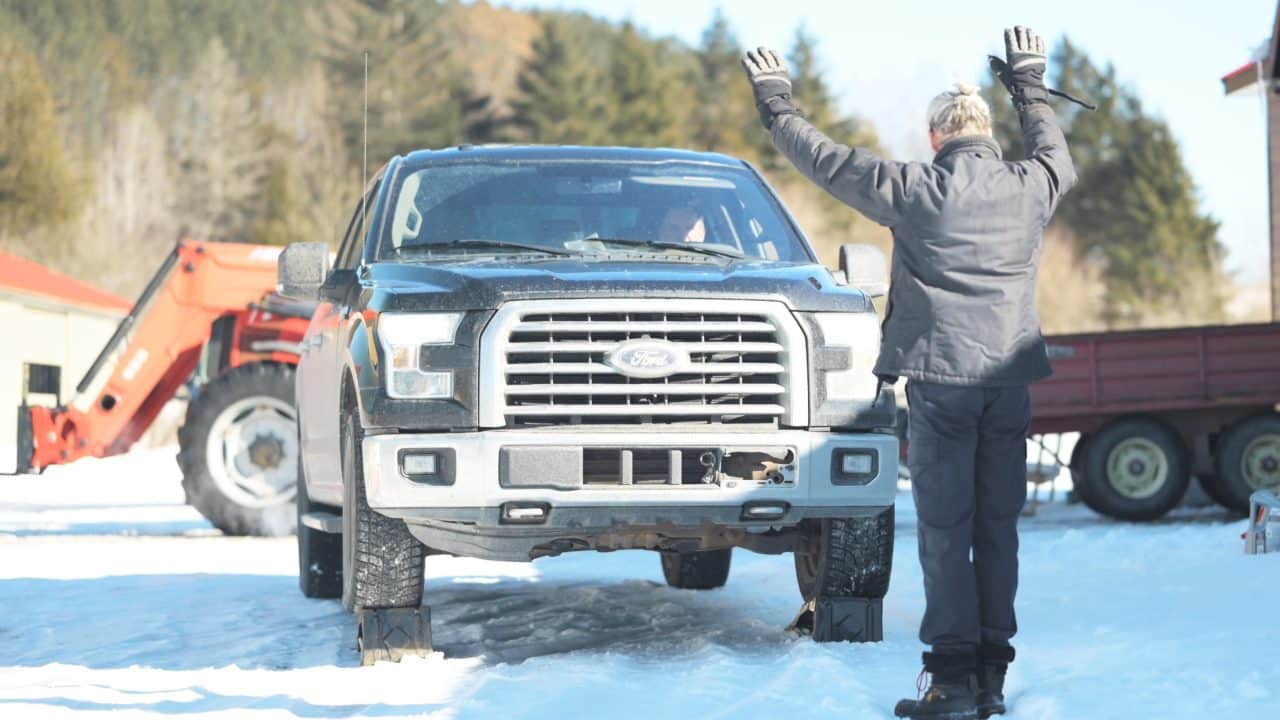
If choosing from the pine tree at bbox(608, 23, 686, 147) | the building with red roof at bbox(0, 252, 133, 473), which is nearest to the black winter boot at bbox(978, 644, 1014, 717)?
the building with red roof at bbox(0, 252, 133, 473)

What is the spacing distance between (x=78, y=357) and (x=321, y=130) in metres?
39.9

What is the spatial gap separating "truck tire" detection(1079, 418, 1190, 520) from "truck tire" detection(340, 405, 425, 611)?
1102 cm

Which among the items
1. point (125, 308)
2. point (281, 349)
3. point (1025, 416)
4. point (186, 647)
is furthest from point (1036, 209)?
point (125, 308)

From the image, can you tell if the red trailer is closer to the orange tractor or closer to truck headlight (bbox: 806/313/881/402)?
the orange tractor

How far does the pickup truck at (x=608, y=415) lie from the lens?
21.0 ft

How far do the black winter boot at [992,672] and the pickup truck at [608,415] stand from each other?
107cm

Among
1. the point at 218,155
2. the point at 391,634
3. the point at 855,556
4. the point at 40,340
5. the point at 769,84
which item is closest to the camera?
the point at 769,84

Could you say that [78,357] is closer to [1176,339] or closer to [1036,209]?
[1176,339]

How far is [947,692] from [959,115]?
1781 mm

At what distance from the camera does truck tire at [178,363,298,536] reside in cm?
1424

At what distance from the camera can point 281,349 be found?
15.0 m

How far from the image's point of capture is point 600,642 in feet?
25.5

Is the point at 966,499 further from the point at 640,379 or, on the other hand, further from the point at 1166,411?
the point at 1166,411

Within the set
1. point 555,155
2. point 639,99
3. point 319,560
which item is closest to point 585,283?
point 555,155
